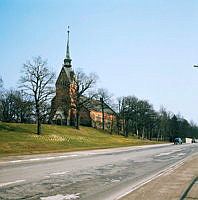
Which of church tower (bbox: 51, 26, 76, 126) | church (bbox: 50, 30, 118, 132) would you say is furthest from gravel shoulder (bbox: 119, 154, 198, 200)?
church (bbox: 50, 30, 118, 132)

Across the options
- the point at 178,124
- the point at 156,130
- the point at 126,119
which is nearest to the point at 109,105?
the point at 126,119

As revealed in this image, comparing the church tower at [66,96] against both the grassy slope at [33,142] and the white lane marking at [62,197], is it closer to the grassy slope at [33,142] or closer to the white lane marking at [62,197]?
the grassy slope at [33,142]

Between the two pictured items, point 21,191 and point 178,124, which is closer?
point 21,191

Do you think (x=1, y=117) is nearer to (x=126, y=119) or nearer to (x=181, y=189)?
(x=126, y=119)

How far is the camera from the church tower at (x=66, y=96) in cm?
6123

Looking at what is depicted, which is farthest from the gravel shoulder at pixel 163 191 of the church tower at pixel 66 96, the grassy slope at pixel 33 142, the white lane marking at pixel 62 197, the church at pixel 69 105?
the church at pixel 69 105

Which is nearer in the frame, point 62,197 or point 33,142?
point 62,197

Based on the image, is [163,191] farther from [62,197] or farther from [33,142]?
[33,142]

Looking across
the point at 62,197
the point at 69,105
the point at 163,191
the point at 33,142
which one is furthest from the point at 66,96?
the point at 62,197

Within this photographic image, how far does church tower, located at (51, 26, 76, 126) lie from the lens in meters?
61.2

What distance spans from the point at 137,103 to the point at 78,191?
88.5m

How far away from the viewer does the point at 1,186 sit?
28.5 ft

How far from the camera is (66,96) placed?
228ft

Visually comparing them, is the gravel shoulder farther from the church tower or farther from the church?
the church
